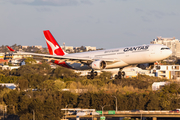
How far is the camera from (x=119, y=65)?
6900 cm

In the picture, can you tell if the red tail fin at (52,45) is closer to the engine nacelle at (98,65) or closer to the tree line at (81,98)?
the engine nacelle at (98,65)

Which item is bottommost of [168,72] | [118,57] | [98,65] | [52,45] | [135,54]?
[98,65]

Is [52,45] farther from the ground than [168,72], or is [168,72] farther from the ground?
[168,72]

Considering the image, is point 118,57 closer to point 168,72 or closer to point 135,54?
point 135,54

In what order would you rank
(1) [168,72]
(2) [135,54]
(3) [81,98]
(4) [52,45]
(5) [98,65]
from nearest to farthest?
(2) [135,54] < (5) [98,65] < (4) [52,45] < (3) [81,98] < (1) [168,72]

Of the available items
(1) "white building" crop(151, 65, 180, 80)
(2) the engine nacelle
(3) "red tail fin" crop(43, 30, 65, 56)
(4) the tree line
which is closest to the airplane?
(2) the engine nacelle

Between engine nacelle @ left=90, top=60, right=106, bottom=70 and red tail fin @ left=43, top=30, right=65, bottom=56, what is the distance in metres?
15.2

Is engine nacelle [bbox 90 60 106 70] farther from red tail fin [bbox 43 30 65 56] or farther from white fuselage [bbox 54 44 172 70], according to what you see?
red tail fin [bbox 43 30 65 56]

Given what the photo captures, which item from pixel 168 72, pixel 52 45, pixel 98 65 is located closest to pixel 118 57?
pixel 98 65

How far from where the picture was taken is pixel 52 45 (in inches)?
3359

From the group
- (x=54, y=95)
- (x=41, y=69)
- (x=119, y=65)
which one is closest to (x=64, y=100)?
(x=54, y=95)

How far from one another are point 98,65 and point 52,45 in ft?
63.6

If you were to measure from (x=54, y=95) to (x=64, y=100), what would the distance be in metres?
3.60

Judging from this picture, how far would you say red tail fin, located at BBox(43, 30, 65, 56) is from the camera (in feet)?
276
